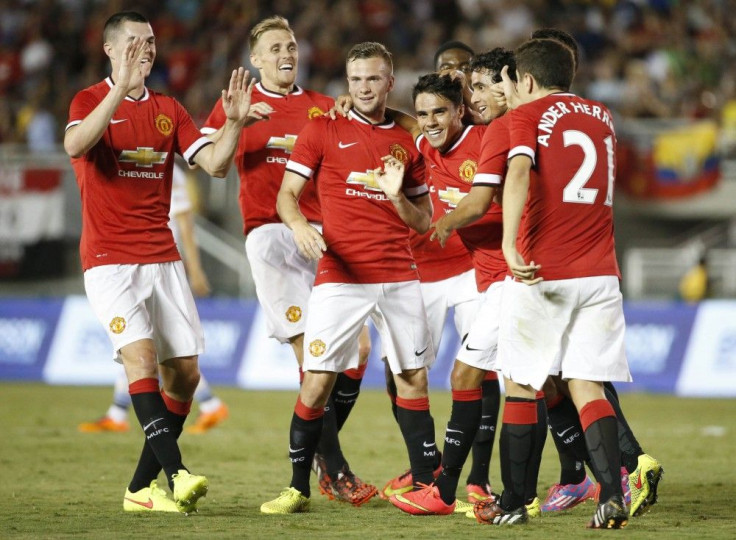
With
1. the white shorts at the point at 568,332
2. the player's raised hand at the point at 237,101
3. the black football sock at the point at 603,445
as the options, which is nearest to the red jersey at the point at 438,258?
the player's raised hand at the point at 237,101

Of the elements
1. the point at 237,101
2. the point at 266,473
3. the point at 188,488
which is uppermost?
the point at 237,101

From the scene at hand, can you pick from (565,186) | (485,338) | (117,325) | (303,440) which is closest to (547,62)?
(565,186)

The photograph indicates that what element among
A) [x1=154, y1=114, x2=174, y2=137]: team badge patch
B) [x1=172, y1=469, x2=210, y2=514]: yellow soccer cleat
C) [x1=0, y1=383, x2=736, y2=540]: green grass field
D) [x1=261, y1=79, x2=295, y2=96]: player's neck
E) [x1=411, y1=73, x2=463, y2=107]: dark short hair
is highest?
[x1=261, y1=79, x2=295, y2=96]: player's neck

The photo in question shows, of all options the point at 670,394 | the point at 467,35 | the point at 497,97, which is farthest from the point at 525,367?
the point at 467,35

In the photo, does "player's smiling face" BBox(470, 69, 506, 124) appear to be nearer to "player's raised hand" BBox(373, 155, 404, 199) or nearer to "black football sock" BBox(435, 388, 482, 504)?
"player's raised hand" BBox(373, 155, 404, 199)

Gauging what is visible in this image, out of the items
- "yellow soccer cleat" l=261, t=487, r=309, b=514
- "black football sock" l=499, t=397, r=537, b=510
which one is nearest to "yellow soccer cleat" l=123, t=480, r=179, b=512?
"yellow soccer cleat" l=261, t=487, r=309, b=514

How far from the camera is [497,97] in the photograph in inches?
288

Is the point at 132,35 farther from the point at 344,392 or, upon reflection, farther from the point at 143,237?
the point at 344,392

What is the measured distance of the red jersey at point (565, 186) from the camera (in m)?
6.23

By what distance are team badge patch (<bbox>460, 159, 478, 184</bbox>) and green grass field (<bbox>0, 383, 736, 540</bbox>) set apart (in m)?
2.04

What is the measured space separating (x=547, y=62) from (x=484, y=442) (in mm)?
2551

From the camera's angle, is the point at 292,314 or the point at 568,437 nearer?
the point at 568,437

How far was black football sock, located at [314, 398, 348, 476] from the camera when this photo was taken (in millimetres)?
7918

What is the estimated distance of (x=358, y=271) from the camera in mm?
7203
